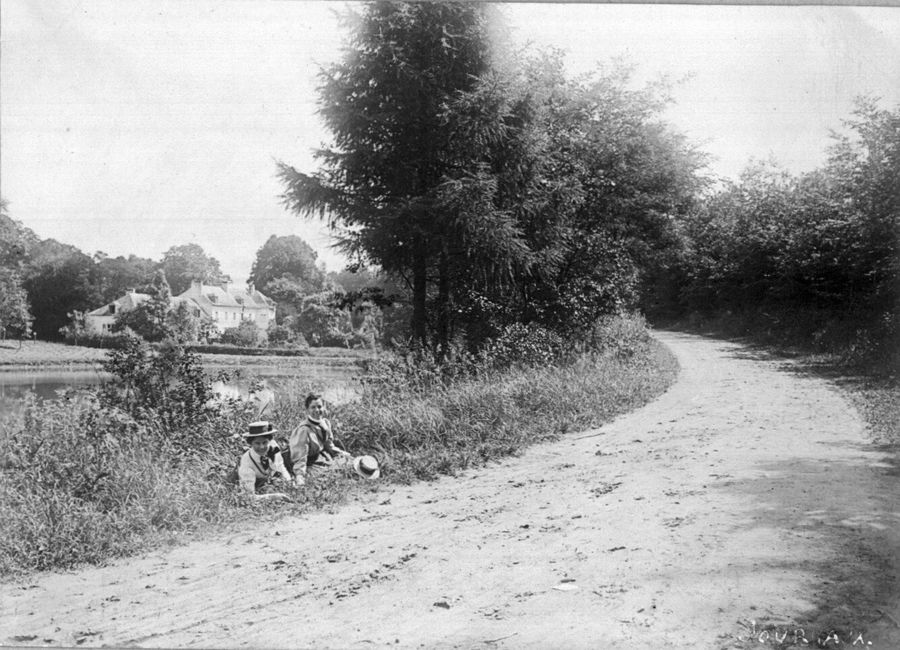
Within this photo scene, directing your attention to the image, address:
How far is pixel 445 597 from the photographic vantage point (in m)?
4.18

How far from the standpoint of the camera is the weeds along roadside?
5.28m

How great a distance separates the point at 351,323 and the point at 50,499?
3.60 metres

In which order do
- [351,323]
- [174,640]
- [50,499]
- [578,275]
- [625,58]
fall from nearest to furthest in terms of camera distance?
[174,640]
[50,499]
[625,58]
[351,323]
[578,275]

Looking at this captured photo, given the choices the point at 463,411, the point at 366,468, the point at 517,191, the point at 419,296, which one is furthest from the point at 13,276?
the point at 517,191

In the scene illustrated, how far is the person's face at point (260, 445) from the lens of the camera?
21.6 ft

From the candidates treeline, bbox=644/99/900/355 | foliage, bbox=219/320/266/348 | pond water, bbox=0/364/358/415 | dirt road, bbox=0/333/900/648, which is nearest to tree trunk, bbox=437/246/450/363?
pond water, bbox=0/364/358/415

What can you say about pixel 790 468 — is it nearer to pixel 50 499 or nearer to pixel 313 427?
pixel 313 427

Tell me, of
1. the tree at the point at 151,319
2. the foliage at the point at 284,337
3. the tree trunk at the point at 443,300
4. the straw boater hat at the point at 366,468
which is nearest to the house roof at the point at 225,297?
the tree at the point at 151,319

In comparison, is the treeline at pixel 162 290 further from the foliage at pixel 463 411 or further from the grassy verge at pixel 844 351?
the grassy verge at pixel 844 351

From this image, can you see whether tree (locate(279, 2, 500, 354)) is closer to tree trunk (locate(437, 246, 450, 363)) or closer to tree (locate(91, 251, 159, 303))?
tree trunk (locate(437, 246, 450, 363))

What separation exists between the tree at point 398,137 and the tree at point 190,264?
1.08 meters

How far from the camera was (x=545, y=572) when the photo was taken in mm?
4453

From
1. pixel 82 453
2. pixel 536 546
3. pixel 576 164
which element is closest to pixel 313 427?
pixel 82 453

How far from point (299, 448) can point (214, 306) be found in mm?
1762
